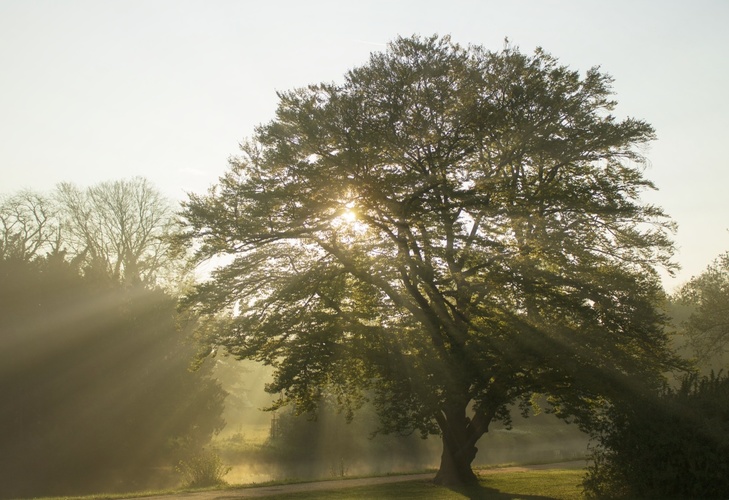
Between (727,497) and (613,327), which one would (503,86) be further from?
(727,497)

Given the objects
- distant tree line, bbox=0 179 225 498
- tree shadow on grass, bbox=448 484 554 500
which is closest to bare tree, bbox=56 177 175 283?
distant tree line, bbox=0 179 225 498

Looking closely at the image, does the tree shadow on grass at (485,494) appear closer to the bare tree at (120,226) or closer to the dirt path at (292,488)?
the dirt path at (292,488)

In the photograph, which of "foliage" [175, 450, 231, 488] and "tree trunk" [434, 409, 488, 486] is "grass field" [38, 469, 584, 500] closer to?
"tree trunk" [434, 409, 488, 486]

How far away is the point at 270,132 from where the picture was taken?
672 inches

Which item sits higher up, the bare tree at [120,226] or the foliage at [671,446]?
the bare tree at [120,226]

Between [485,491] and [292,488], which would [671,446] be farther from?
[292,488]

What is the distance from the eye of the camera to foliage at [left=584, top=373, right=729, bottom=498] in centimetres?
1240

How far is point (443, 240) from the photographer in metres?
17.6

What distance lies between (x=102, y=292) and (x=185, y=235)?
45.6 feet

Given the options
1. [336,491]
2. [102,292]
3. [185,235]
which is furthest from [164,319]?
[336,491]

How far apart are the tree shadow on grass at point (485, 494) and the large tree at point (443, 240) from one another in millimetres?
1245

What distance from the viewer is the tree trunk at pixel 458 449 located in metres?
19.5

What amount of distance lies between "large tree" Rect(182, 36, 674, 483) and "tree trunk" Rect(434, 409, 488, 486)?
13cm

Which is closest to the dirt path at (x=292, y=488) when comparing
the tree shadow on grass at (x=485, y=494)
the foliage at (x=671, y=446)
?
the tree shadow on grass at (x=485, y=494)
